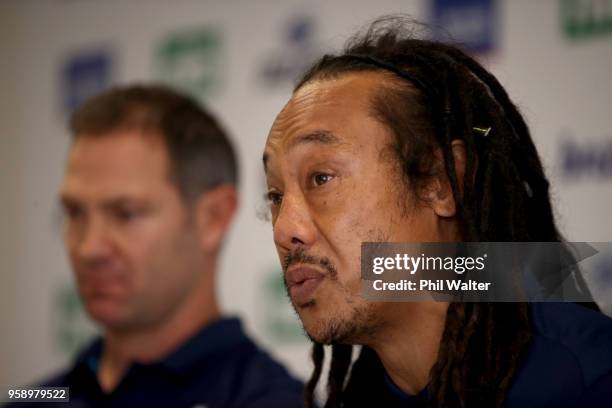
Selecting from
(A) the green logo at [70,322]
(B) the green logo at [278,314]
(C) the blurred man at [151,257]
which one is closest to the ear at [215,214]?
(C) the blurred man at [151,257]


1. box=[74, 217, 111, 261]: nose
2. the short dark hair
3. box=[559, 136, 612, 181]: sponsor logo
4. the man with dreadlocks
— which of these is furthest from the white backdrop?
the man with dreadlocks

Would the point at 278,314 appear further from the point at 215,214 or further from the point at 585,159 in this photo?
the point at 585,159

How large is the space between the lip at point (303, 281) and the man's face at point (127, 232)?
61cm

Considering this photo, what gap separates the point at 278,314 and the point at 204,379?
53cm

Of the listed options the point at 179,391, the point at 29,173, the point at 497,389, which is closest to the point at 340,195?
the point at 497,389

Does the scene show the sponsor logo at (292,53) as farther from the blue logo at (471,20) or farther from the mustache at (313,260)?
the mustache at (313,260)

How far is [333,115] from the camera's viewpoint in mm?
930

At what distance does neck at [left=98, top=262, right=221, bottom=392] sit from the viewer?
151cm

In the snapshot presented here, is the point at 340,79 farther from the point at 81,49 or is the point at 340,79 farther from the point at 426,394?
the point at 81,49

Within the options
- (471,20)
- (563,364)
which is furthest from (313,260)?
(471,20)

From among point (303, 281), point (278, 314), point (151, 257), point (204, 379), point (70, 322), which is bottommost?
point (70, 322)

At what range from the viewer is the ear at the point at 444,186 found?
0.94 m

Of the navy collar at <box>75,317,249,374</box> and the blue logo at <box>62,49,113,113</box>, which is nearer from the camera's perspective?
the navy collar at <box>75,317,249,374</box>

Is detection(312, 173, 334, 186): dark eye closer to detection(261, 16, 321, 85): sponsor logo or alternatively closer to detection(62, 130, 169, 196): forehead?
detection(62, 130, 169, 196): forehead
